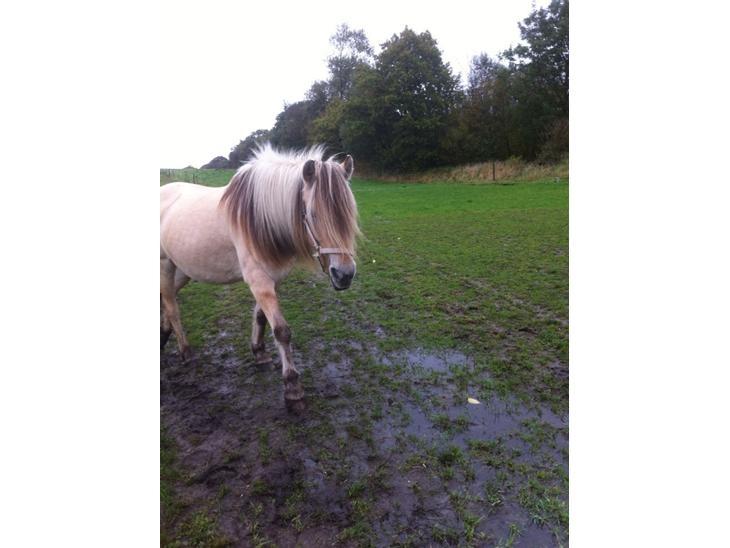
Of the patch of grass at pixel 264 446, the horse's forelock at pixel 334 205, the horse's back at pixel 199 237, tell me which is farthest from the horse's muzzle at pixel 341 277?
the horse's back at pixel 199 237

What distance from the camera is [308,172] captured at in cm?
171

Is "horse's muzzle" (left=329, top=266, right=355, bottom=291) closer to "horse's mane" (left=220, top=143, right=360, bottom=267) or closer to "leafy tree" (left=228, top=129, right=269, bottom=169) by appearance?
"horse's mane" (left=220, top=143, right=360, bottom=267)

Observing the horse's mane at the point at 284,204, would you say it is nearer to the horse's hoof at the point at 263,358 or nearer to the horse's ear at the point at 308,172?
the horse's ear at the point at 308,172

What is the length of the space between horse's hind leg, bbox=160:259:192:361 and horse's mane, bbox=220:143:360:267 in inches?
35.1

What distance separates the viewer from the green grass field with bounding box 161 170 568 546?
126 cm

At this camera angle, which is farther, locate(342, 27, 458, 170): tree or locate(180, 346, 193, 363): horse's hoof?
locate(180, 346, 193, 363): horse's hoof

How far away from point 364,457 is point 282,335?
2.59ft

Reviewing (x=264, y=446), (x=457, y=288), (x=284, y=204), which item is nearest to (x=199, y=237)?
(x=284, y=204)

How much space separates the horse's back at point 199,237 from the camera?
7.41ft

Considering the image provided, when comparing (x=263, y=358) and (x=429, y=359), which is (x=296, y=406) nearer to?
(x=263, y=358)

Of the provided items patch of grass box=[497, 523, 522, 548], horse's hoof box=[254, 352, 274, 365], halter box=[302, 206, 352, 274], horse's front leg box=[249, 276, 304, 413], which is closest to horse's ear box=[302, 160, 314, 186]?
halter box=[302, 206, 352, 274]

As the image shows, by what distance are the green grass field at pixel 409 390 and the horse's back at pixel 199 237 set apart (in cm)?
23

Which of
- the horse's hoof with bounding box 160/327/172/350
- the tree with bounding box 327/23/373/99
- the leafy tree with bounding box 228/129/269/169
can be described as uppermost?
the tree with bounding box 327/23/373/99
